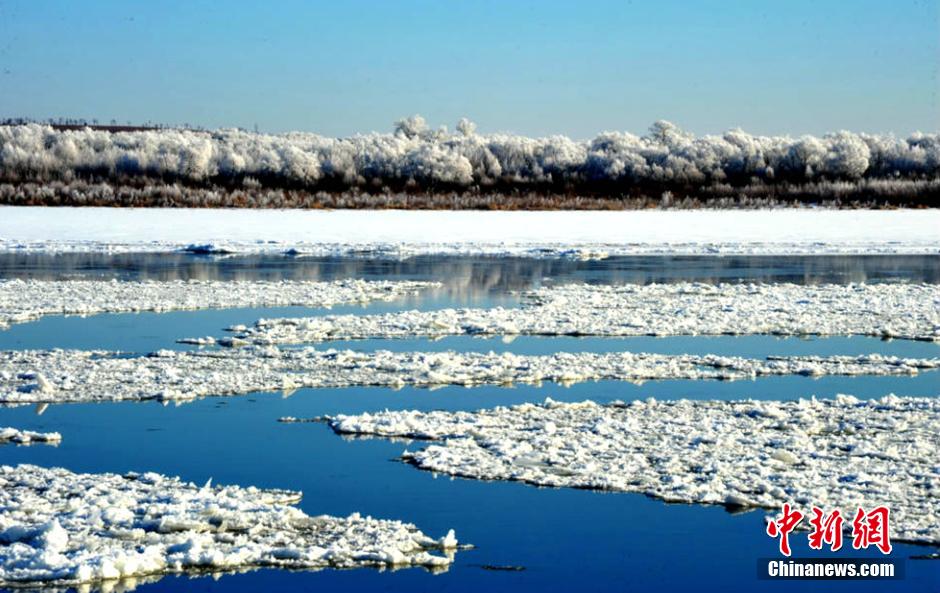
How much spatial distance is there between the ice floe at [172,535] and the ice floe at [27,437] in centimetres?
107

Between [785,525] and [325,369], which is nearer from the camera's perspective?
[785,525]

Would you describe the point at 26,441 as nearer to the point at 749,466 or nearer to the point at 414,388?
the point at 414,388

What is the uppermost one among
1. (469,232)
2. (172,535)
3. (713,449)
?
(469,232)

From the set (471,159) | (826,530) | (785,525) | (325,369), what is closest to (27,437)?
(325,369)

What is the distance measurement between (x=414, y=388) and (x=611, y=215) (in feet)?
94.2

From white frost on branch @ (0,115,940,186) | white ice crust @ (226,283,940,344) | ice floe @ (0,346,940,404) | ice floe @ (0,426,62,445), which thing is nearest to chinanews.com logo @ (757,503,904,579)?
ice floe @ (0,346,940,404)

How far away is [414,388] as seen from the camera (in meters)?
9.98

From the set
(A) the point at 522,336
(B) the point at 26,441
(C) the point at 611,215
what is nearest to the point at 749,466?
(B) the point at 26,441

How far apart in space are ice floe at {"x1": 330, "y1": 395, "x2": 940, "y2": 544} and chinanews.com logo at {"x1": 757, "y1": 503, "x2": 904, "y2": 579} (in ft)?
0.34

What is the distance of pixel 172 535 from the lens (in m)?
6.14

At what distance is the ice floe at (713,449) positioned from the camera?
6832 mm

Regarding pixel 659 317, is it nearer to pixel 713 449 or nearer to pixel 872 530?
pixel 713 449

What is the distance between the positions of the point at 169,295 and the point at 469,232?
1489cm

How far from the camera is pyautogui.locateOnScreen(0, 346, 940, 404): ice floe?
32.0 feet
